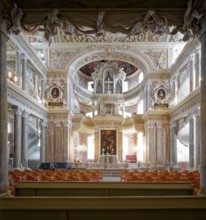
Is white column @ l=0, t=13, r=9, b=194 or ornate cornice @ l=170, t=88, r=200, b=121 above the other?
ornate cornice @ l=170, t=88, r=200, b=121

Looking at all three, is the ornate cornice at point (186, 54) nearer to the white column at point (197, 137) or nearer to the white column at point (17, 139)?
the white column at point (197, 137)

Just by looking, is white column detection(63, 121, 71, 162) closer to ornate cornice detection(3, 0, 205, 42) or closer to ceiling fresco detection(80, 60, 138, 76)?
ceiling fresco detection(80, 60, 138, 76)

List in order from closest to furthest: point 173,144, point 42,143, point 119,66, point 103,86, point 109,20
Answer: point 109,20 < point 42,143 < point 173,144 < point 103,86 < point 119,66

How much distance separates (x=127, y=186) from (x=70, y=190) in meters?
1.04

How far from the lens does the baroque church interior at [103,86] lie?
6059mm

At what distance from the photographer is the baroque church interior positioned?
6059 mm

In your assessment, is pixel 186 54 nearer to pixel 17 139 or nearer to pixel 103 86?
pixel 17 139

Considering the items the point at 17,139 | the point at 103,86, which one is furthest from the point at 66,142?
the point at 103,86

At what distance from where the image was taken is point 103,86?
3180 cm

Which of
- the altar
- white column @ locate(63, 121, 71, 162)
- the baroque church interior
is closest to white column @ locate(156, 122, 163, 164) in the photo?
the baroque church interior

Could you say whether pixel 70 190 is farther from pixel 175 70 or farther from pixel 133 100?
pixel 133 100

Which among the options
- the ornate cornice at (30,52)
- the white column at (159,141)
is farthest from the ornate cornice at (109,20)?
the white column at (159,141)

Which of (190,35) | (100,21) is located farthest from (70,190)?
(190,35)

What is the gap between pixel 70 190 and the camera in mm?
5754
